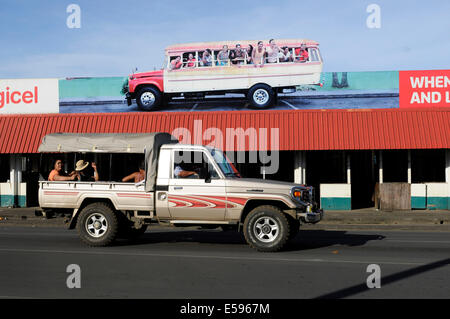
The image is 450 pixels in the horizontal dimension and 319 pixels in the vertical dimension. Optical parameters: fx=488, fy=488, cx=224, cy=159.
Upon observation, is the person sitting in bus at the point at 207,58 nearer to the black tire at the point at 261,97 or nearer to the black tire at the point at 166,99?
the black tire at the point at 166,99

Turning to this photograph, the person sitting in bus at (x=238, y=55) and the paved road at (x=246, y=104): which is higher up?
the person sitting in bus at (x=238, y=55)

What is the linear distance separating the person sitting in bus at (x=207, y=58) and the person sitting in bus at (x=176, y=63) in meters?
1.09

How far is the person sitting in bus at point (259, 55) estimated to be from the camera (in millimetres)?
23234

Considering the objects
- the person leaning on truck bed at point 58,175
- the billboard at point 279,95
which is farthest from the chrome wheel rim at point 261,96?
the person leaning on truck bed at point 58,175

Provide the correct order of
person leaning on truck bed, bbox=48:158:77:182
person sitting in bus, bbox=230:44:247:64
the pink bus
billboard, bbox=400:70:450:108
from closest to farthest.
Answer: person leaning on truck bed, bbox=48:158:77:182, billboard, bbox=400:70:450:108, the pink bus, person sitting in bus, bbox=230:44:247:64

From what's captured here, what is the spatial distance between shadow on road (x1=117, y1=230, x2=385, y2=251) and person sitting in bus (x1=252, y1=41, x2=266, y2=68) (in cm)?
1090

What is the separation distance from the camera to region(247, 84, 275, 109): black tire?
75.3 ft

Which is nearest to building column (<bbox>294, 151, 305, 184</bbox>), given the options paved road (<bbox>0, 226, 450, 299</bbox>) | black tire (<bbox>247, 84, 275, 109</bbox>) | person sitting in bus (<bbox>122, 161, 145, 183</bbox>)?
black tire (<bbox>247, 84, 275, 109</bbox>)

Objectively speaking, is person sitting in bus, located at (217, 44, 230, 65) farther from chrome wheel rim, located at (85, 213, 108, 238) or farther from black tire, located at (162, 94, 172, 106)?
chrome wheel rim, located at (85, 213, 108, 238)

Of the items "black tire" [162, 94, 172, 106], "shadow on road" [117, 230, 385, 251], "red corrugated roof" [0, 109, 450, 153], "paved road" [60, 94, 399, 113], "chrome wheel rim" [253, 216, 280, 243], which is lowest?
"shadow on road" [117, 230, 385, 251]

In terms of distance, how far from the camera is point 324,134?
Result: 21047mm

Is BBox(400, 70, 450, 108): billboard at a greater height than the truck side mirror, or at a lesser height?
greater

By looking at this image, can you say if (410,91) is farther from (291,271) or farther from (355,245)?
(291,271)
